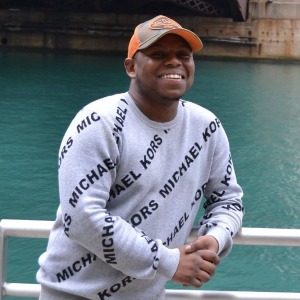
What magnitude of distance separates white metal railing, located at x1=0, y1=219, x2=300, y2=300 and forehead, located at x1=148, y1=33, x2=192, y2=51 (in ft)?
2.04

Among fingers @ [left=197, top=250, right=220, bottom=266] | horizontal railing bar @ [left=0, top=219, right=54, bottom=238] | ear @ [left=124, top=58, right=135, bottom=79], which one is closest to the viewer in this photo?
fingers @ [left=197, top=250, right=220, bottom=266]

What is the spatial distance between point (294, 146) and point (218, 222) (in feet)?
36.8

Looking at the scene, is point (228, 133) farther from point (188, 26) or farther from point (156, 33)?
point (188, 26)

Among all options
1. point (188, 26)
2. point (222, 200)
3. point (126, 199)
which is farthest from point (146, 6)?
point (126, 199)

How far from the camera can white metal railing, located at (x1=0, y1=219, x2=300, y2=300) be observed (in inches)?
82.3

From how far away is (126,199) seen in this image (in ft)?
6.16

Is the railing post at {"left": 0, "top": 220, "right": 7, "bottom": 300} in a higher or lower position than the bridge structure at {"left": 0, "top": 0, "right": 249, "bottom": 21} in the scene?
higher

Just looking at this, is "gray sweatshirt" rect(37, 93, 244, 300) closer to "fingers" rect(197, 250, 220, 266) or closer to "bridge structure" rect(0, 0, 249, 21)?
"fingers" rect(197, 250, 220, 266)

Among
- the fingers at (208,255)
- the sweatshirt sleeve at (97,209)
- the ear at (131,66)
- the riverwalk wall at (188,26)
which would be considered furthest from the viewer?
the riverwalk wall at (188,26)

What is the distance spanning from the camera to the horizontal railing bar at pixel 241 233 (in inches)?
82.0

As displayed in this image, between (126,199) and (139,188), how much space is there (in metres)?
0.05

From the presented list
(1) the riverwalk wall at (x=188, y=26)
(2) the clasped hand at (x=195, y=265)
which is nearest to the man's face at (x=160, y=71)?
(2) the clasped hand at (x=195, y=265)

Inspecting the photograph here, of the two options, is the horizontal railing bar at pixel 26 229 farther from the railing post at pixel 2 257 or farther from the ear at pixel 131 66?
the ear at pixel 131 66

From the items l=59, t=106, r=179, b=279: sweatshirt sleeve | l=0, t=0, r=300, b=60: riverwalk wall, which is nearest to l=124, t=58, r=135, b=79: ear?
l=59, t=106, r=179, b=279: sweatshirt sleeve
